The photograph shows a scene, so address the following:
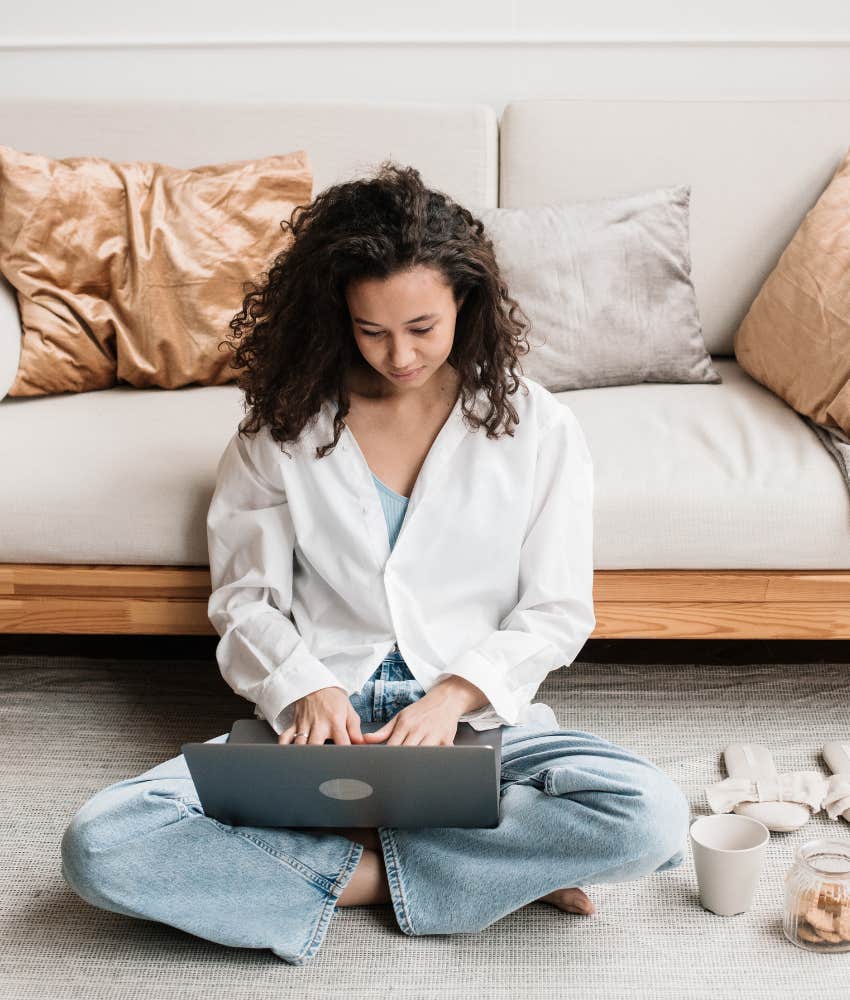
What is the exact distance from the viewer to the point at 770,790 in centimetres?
Result: 169

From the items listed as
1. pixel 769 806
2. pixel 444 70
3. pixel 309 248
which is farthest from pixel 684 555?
pixel 444 70

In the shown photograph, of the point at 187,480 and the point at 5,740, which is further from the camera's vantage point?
the point at 5,740

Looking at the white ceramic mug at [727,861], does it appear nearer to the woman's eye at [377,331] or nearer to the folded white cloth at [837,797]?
the folded white cloth at [837,797]

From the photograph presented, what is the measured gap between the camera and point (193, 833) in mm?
1402

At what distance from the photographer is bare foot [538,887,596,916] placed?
1479 mm

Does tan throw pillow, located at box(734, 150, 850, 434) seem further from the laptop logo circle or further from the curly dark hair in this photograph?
the laptop logo circle

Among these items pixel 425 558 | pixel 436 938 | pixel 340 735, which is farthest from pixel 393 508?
pixel 436 938

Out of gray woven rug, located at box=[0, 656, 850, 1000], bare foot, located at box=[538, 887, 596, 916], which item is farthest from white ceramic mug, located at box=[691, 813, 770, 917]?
bare foot, located at box=[538, 887, 596, 916]

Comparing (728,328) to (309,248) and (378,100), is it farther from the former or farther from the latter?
(309,248)

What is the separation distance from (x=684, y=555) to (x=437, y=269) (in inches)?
23.7

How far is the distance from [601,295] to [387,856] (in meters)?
1.05

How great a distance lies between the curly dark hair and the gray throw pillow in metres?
0.52

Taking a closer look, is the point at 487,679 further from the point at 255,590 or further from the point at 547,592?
the point at 255,590

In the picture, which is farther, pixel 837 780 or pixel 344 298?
pixel 837 780
